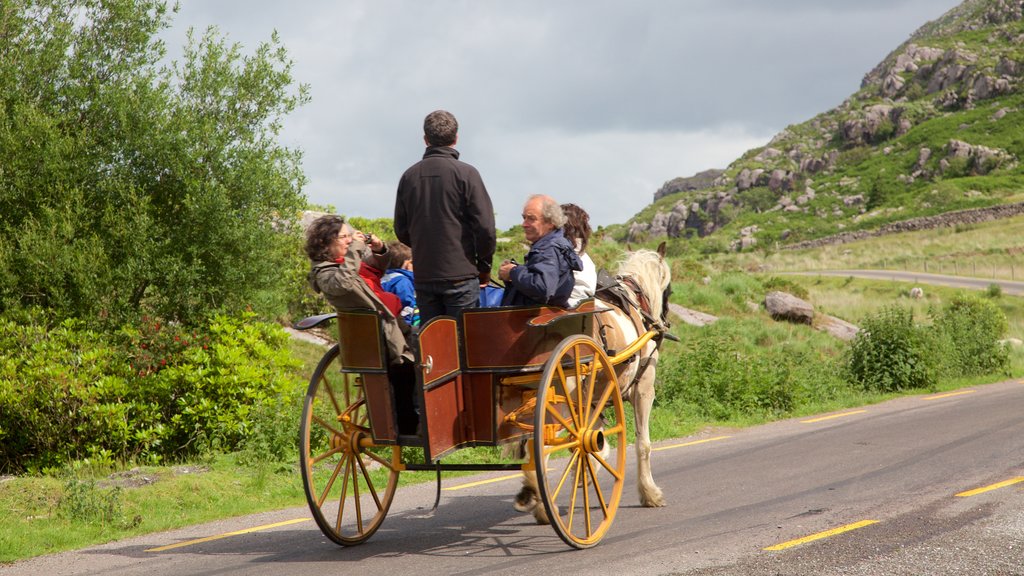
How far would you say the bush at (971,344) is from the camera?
20.7 metres

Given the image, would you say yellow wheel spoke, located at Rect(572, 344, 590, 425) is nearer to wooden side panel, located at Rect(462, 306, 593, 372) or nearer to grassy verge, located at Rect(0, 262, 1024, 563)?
wooden side panel, located at Rect(462, 306, 593, 372)

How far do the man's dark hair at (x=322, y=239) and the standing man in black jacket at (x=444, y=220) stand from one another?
490 millimetres

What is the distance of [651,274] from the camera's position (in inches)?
331

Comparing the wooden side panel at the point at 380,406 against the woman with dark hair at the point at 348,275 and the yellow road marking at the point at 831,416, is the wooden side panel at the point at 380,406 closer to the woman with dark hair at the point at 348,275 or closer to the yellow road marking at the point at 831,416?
the woman with dark hair at the point at 348,275

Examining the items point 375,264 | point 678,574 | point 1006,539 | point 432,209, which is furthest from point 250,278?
point 1006,539

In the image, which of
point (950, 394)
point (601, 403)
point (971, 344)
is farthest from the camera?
point (971, 344)

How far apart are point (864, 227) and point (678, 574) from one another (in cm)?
8906

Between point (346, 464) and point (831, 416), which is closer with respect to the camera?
point (346, 464)

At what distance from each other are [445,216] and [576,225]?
1517mm

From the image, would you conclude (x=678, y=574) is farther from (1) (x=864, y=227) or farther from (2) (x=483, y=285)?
(1) (x=864, y=227)

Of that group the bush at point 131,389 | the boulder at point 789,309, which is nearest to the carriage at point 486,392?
the bush at point 131,389

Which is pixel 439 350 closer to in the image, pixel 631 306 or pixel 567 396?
pixel 567 396

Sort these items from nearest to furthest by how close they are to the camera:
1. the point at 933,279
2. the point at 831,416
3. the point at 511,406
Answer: the point at 511,406 → the point at 831,416 → the point at 933,279

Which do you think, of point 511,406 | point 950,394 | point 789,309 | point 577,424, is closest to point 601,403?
point 577,424
